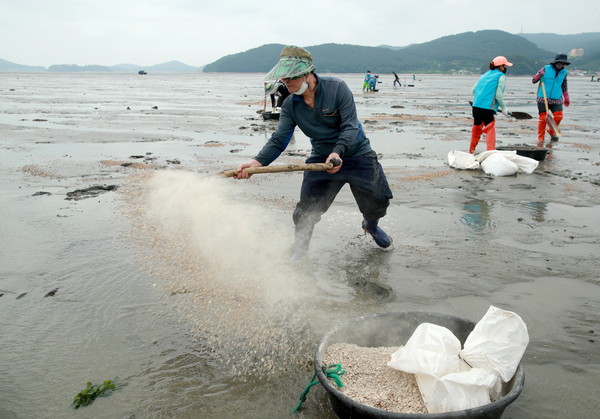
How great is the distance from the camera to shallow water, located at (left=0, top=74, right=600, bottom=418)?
2652 millimetres

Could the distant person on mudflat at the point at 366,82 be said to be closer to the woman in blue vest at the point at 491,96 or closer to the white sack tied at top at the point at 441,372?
the woman in blue vest at the point at 491,96

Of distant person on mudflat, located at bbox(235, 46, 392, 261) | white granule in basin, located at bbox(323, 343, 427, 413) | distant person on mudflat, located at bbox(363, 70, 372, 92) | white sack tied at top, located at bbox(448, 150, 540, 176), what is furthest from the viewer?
distant person on mudflat, located at bbox(363, 70, 372, 92)

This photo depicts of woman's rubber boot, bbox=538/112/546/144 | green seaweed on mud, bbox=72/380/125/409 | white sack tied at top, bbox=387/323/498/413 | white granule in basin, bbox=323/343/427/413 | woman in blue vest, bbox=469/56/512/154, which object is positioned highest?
woman in blue vest, bbox=469/56/512/154

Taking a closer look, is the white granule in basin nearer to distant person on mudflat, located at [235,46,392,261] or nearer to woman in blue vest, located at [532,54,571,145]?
distant person on mudflat, located at [235,46,392,261]

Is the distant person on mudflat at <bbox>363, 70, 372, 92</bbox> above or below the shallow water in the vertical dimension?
above

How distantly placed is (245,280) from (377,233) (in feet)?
4.77

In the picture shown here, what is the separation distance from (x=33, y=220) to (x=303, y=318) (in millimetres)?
4055

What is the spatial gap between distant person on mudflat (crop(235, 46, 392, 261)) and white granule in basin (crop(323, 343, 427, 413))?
157 centimetres

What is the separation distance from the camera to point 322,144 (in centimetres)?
400

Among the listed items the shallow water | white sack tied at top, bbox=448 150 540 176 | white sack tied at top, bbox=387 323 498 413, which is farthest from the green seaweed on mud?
white sack tied at top, bbox=448 150 540 176

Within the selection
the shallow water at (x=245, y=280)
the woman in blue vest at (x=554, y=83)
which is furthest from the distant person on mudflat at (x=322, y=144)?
the woman in blue vest at (x=554, y=83)

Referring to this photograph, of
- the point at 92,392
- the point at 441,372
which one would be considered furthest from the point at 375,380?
the point at 92,392

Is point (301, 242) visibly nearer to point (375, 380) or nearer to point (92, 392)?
point (375, 380)

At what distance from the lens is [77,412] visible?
2.44m
